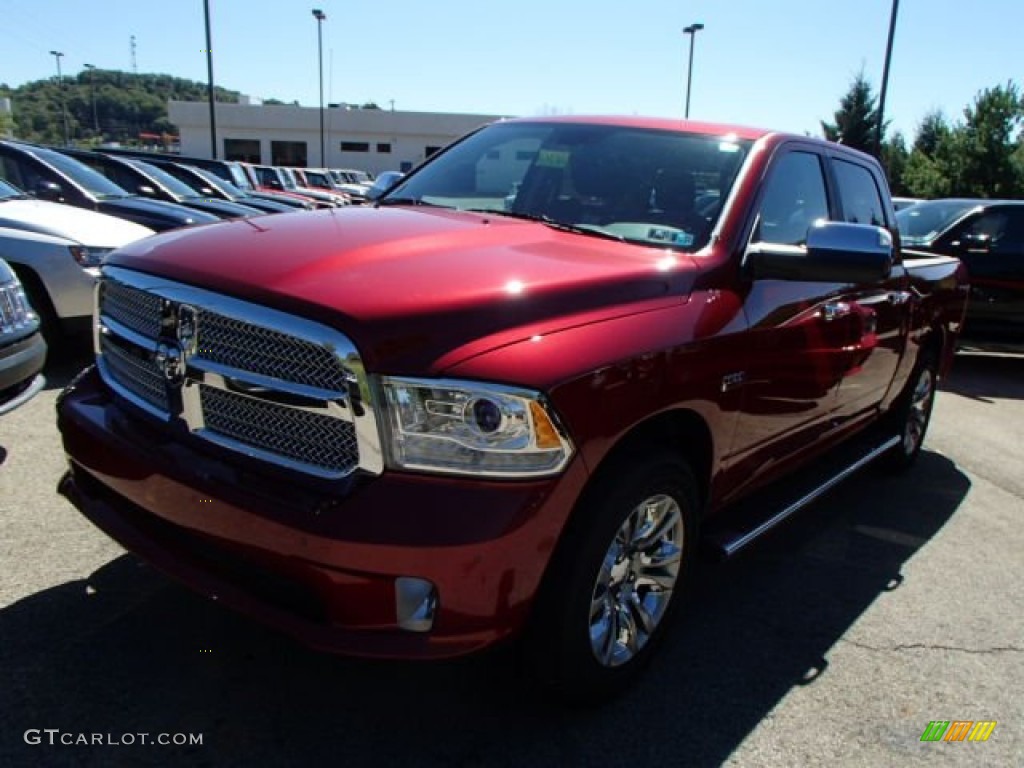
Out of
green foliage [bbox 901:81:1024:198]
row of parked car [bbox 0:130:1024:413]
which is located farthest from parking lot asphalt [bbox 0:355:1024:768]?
green foliage [bbox 901:81:1024:198]

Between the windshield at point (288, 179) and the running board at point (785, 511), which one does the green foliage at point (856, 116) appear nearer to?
the windshield at point (288, 179)

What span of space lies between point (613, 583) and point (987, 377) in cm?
846

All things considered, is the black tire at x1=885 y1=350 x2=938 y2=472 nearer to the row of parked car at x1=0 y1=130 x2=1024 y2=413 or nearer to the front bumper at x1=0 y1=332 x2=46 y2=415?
the row of parked car at x1=0 y1=130 x2=1024 y2=413

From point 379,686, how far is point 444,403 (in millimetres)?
1188

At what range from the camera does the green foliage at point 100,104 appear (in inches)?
3903

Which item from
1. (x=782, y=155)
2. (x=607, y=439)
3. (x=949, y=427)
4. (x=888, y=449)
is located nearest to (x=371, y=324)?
(x=607, y=439)

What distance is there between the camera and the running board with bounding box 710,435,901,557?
3184mm

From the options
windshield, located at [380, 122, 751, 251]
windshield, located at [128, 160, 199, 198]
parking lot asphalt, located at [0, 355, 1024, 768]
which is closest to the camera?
parking lot asphalt, located at [0, 355, 1024, 768]

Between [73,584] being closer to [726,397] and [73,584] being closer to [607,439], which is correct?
[607,439]

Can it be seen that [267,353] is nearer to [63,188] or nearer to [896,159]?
[63,188]

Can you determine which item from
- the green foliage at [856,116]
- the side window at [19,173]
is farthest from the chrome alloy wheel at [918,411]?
the green foliage at [856,116]

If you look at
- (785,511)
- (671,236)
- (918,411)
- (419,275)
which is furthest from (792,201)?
(918,411)

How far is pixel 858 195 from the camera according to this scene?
15.1 ft

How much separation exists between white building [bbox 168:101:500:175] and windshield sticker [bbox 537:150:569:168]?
198 ft
